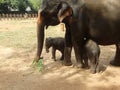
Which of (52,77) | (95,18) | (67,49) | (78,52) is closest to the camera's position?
(52,77)

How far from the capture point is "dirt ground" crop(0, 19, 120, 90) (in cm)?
575

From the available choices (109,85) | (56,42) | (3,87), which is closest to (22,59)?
(56,42)

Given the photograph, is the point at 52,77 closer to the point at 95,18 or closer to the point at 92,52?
the point at 92,52

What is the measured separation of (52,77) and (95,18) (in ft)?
4.82

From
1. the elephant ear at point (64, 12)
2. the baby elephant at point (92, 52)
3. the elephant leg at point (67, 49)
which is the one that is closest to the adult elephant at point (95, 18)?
the elephant ear at point (64, 12)

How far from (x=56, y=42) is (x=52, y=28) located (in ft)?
22.3

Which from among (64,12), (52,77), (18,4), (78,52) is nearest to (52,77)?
(52,77)

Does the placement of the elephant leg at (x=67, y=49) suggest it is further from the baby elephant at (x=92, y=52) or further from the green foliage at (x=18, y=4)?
the green foliage at (x=18, y=4)

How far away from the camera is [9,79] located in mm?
6180

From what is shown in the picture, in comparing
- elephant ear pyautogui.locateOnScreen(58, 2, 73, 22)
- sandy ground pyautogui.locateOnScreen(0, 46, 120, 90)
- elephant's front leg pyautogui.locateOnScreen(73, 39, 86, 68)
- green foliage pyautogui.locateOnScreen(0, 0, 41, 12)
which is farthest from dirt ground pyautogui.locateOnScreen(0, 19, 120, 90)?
green foliage pyautogui.locateOnScreen(0, 0, 41, 12)

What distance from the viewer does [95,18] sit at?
21.2 ft

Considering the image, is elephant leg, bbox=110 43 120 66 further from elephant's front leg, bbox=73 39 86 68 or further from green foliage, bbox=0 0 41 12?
green foliage, bbox=0 0 41 12

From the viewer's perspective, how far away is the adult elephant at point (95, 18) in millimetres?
6395

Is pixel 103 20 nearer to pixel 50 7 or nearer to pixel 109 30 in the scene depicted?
pixel 109 30
